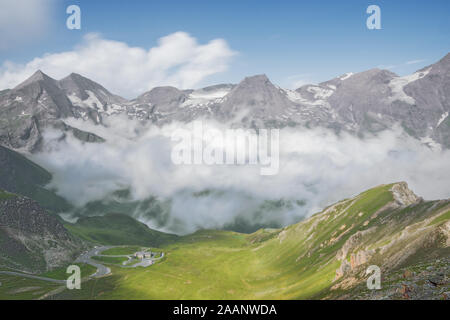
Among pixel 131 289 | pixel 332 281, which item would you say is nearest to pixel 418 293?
pixel 332 281

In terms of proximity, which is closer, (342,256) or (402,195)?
(342,256)

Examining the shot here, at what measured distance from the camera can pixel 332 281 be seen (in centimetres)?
10244

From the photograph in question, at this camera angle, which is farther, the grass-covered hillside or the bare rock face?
the bare rock face

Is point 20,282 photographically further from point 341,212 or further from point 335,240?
point 341,212

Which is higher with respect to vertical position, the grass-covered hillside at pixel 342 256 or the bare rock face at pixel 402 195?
the bare rock face at pixel 402 195

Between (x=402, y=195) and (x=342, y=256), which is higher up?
(x=402, y=195)

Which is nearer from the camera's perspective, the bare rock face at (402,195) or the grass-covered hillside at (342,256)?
the grass-covered hillside at (342,256)

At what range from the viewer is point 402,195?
6826 inches

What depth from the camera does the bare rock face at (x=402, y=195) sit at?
163m

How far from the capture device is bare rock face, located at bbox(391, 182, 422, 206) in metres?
163

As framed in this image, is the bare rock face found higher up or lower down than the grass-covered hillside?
higher up
